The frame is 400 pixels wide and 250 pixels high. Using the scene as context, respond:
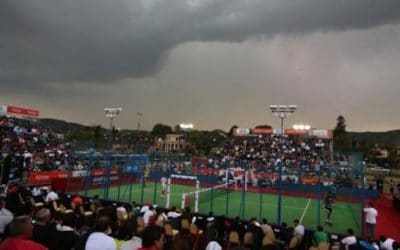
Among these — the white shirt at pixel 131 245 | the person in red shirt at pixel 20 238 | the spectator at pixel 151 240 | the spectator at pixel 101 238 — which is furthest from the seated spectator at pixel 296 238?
the person in red shirt at pixel 20 238

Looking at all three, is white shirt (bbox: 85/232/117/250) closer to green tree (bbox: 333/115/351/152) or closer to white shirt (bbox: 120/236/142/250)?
white shirt (bbox: 120/236/142/250)

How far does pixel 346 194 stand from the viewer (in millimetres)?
34062

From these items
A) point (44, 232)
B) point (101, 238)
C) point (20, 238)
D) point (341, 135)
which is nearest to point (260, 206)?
point (44, 232)

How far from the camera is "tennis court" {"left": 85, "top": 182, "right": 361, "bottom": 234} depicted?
→ 25.0 meters

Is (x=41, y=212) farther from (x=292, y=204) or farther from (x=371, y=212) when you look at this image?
(x=292, y=204)

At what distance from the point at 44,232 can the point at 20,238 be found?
2.31m

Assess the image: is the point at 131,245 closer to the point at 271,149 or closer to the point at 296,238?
the point at 296,238

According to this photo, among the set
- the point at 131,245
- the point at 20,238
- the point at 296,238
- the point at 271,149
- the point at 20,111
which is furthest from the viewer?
the point at 271,149

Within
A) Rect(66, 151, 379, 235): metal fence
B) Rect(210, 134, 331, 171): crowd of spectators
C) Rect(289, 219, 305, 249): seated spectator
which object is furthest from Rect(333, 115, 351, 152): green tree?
Rect(289, 219, 305, 249): seated spectator

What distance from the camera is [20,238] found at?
4465mm

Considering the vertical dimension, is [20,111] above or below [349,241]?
above

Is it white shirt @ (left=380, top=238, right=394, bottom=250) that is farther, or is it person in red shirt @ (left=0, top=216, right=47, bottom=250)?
white shirt @ (left=380, top=238, right=394, bottom=250)

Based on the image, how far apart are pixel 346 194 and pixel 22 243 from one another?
3424 centimetres

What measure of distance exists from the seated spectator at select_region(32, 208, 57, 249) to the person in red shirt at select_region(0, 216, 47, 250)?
2157mm
